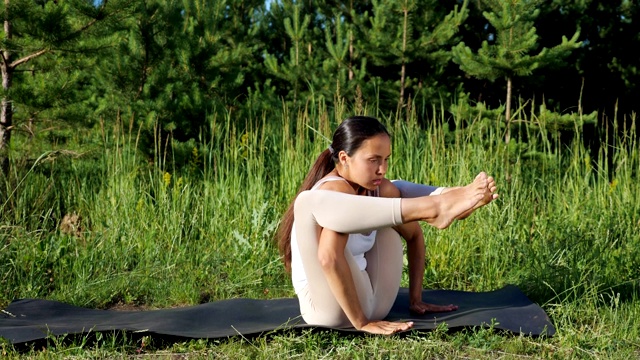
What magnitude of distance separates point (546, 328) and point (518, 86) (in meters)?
5.61

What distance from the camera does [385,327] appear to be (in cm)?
355

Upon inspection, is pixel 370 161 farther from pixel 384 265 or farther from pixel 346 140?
pixel 384 265

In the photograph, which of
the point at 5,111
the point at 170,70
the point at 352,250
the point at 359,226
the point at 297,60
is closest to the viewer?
the point at 359,226

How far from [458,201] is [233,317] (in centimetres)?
144

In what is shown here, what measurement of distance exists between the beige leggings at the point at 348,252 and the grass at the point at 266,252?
0.15 metres

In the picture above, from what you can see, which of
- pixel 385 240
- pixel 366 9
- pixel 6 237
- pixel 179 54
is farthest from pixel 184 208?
pixel 366 9

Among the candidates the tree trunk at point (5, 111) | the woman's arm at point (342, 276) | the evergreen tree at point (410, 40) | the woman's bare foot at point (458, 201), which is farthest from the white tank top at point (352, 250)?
the evergreen tree at point (410, 40)

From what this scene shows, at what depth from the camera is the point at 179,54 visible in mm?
7078

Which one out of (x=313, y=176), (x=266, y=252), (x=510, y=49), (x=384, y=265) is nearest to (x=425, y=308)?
(x=384, y=265)

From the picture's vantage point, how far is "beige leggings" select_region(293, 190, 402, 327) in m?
3.19

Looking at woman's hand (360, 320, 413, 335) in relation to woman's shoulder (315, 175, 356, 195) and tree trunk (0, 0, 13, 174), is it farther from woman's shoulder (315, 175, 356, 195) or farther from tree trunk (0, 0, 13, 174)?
tree trunk (0, 0, 13, 174)

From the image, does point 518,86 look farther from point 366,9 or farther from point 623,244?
point 623,244

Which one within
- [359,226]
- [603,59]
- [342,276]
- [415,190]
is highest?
[603,59]

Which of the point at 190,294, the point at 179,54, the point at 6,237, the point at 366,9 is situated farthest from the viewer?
the point at 366,9
